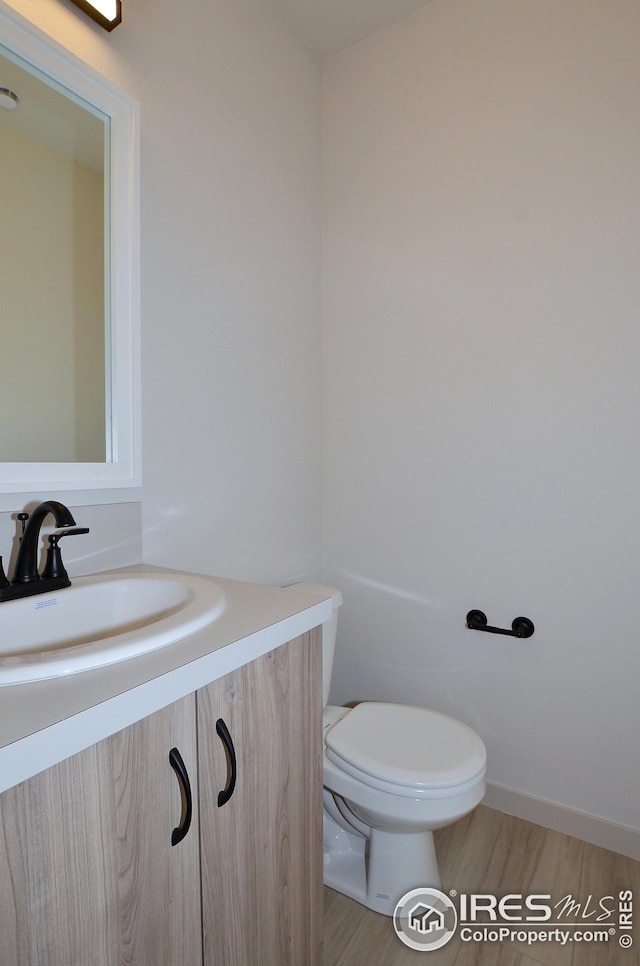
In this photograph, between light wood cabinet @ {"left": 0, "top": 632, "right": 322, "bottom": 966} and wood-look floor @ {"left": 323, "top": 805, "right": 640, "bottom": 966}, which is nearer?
light wood cabinet @ {"left": 0, "top": 632, "right": 322, "bottom": 966}

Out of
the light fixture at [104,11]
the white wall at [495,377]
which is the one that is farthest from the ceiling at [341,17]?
the light fixture at [104,11]

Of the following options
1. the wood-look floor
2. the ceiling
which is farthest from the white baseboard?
the ceiling

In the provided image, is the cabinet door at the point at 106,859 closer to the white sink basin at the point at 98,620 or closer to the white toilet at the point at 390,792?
the white sink basin at the point at 98,620

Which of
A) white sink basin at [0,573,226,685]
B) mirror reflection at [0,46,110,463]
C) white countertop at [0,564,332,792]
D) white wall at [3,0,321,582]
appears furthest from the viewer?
white wall at [3,0,321,582]

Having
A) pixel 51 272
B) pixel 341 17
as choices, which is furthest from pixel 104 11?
pixel 341 17

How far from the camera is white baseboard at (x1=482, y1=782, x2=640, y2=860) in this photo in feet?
4.87

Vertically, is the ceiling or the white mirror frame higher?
the ceiling

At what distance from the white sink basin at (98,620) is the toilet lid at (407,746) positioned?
0.64 m

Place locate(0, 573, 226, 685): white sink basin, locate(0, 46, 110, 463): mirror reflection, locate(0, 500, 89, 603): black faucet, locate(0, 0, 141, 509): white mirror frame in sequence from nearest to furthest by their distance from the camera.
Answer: locate(0, 573, 226, 685): white sink basin → locate(0, 500, 89, 603): black faucet → locate(0, 46, 110, 463): mirror reflection → locate(0, 0, 141, 509): white mirror frame

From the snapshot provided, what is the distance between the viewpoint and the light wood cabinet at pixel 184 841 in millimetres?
520

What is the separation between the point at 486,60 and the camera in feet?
5.29

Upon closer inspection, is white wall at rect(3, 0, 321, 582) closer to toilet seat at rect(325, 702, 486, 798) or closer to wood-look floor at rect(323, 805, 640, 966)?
toilet seat at rect(325, 702, 486, 798)

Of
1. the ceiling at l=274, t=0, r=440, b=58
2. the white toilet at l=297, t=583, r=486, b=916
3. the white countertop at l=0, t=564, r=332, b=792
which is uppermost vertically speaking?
the ceiling at l=274, t=0, r=440, b=58

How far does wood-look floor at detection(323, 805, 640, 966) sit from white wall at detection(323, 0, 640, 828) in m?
0.13
